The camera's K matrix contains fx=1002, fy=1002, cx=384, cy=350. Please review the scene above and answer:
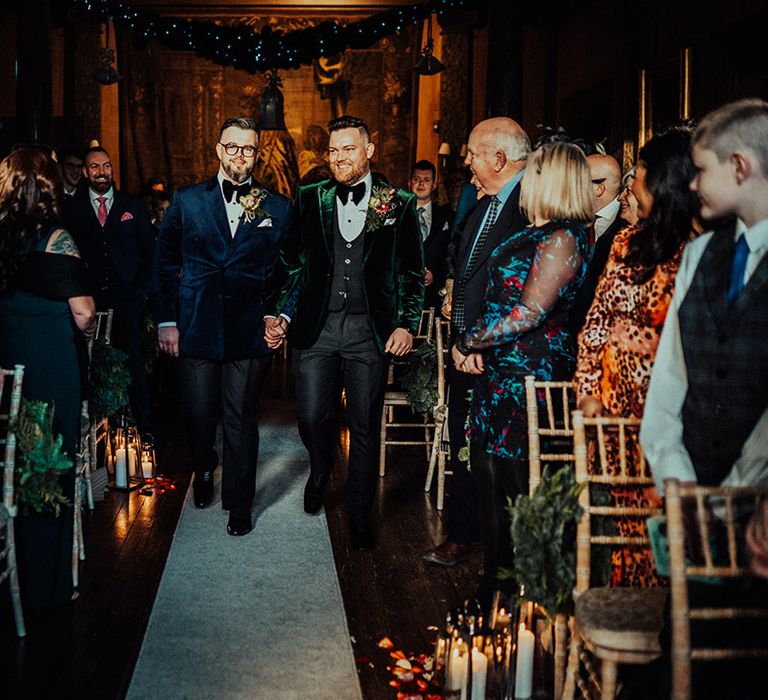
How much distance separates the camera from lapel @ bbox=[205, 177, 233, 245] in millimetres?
4898

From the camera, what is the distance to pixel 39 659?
11.4ft

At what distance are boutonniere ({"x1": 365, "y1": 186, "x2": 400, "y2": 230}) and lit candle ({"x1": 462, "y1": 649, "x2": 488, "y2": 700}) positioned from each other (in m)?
2.22

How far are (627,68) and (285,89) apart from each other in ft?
25.9

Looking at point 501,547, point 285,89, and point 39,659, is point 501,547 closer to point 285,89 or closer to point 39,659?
point 39,659

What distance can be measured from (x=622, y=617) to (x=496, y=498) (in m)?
1.14

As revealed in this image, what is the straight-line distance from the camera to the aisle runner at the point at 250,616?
3.34 metres

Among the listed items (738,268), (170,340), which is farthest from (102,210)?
(738,268)

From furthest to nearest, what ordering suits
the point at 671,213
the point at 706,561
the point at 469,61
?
the point at 469,61 < the point at 671,213 < the point at 706,561

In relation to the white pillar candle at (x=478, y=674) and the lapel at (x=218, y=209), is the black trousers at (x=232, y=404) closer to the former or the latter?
the lapel at (x=218, y=209)

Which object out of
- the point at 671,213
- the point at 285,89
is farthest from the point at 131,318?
the point at 285,89

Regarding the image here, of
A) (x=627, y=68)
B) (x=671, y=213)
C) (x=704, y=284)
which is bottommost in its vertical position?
(x=704, y=284)

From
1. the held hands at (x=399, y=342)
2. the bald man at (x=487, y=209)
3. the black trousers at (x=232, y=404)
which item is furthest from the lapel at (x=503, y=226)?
the black trousers at (x=232, y=404)

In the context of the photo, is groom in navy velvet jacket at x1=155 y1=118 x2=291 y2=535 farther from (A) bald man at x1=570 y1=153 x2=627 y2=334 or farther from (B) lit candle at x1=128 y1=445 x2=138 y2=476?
(A) bald man at x1=570 y1=153 x2=627 y2=334

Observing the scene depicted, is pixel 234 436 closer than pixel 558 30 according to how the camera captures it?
Yes
